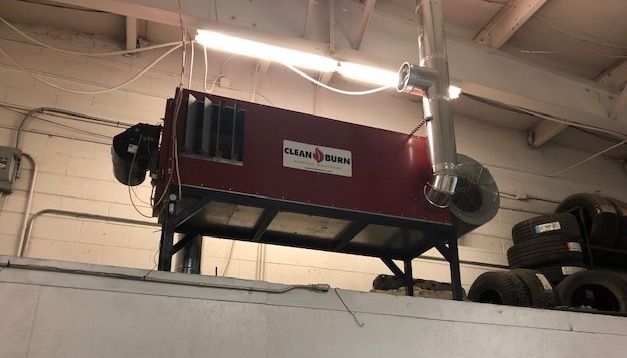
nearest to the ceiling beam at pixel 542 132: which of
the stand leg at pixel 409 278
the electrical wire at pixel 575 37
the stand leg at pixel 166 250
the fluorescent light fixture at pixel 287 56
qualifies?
the electrical wire at pixel 575 37

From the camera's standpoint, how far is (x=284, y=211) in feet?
7.66

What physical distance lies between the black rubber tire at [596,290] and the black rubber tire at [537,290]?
19.4 inches

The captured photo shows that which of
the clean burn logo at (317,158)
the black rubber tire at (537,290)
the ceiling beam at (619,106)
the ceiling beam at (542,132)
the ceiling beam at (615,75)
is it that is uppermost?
the ceiling beam at (615,75)

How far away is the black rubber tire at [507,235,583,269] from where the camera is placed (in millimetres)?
3590

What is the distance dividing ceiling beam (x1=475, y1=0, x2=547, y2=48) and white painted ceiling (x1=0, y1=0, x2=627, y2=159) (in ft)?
0.17

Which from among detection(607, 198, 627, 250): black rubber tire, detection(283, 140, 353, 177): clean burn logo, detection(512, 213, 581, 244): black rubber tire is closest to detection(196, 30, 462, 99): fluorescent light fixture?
detection(283, 140, 353, 177): clean burn logo

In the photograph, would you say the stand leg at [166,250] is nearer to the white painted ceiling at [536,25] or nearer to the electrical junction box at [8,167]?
the electrical junction box at [8,167]

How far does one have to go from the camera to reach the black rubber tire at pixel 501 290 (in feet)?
8.90

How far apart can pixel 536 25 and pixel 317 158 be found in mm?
2398

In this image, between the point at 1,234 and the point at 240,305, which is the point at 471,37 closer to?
the point at 240,305

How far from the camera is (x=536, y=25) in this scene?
12.8 ft

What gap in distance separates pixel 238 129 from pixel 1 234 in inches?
66.6

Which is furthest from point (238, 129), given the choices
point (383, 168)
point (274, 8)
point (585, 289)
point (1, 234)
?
point (585, 289)

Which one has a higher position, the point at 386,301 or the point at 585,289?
the point at 585,289
